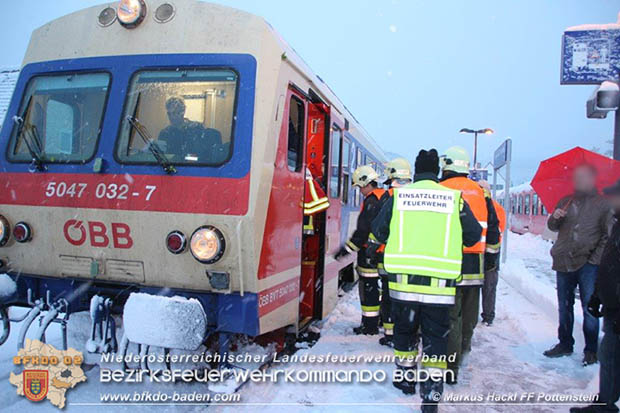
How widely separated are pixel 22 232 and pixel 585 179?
5.28 m

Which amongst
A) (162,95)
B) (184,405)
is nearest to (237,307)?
(184,405)

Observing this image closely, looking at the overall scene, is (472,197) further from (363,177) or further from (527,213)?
(527,213)

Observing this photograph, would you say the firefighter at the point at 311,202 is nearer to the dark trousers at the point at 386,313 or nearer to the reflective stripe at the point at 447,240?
the dark trousers at the point at 386,313

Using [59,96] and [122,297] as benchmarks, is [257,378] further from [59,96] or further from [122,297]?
[59,96]

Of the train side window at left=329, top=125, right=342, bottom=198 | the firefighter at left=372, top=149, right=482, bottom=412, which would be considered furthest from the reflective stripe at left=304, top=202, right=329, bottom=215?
the firefighter at left=372, top=149, right=482, bottom=412

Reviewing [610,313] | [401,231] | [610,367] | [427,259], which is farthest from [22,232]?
[610,367]

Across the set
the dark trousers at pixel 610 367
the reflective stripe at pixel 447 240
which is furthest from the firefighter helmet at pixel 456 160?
the dark trousers at pixel 610 367

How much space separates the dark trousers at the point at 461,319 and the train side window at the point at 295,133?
6.13 feet

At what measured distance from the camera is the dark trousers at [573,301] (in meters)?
4.92

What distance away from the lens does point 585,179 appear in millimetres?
4945

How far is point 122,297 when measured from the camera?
3865 mm

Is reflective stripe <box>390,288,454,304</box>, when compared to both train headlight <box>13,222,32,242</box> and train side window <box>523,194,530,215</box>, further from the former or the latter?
train side window <box>523,194,530,215</box>

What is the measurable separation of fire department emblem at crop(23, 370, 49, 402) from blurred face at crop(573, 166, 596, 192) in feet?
17.3

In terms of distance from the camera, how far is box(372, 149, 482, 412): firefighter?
3.61 meters
